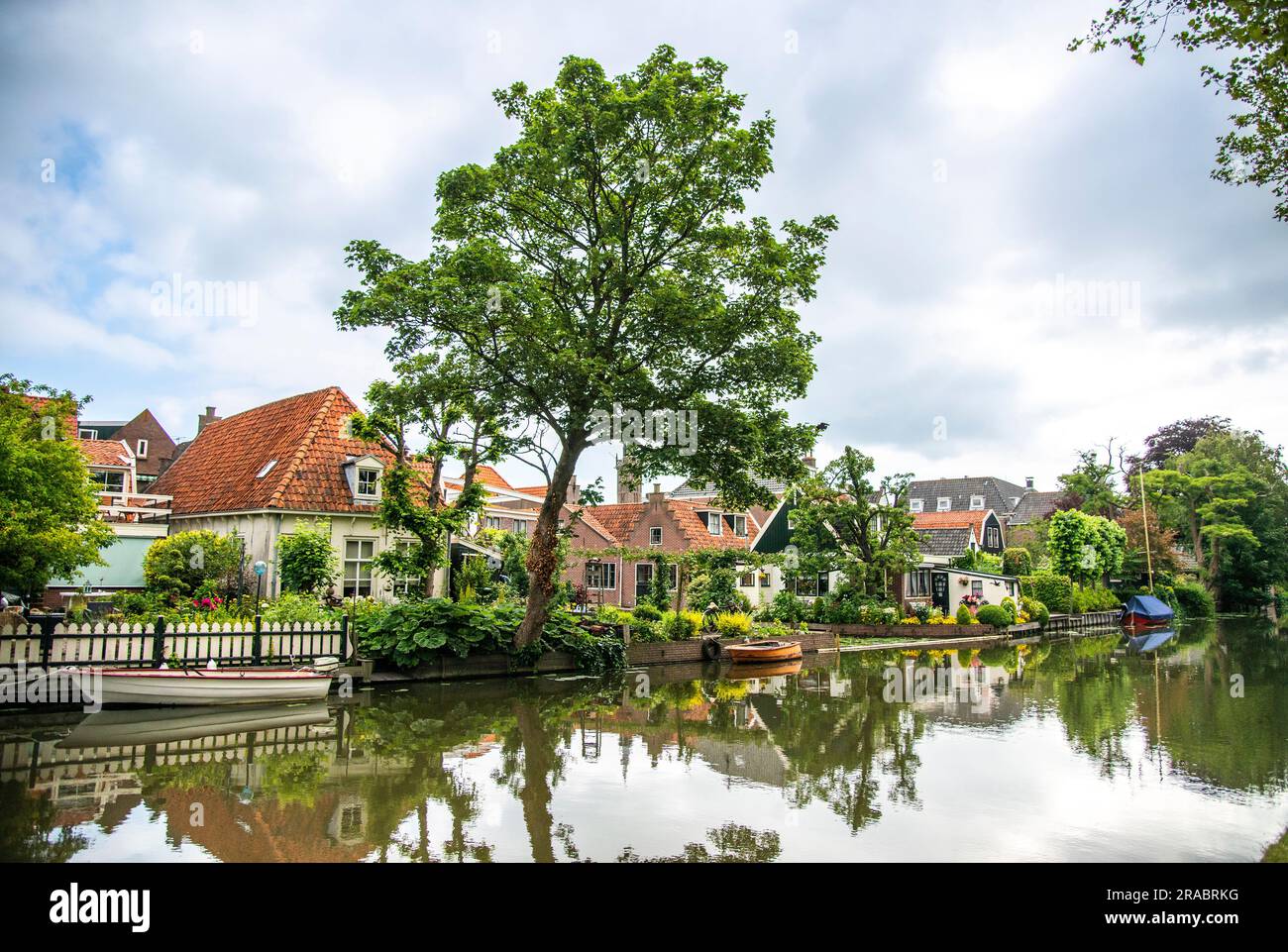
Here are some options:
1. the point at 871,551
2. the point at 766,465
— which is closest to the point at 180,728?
the point at 766,465

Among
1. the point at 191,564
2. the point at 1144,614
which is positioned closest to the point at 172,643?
the point at 191,564

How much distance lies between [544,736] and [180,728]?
5560 millimetres

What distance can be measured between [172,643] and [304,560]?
4.92 m

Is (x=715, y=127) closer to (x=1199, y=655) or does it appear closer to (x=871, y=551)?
(x=871, y=551)

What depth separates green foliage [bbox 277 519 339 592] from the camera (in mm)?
19500

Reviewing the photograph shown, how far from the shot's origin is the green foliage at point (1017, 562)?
47625 millimetres

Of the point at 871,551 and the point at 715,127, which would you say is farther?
the point at 871,551

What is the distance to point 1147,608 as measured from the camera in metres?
40.4

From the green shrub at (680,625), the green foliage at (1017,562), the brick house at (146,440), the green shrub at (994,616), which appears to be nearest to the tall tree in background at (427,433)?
the green shrub at (680,625)

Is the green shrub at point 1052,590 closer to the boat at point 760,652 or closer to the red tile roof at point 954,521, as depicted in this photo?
the red tile roof at point 954,521

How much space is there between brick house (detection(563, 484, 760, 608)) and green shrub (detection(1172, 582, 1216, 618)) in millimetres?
28946

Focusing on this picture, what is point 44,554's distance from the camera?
1288 centimetres

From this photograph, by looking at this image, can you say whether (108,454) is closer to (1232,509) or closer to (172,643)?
(172,643)

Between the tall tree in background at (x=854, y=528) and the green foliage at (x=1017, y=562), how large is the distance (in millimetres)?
A: 17707
